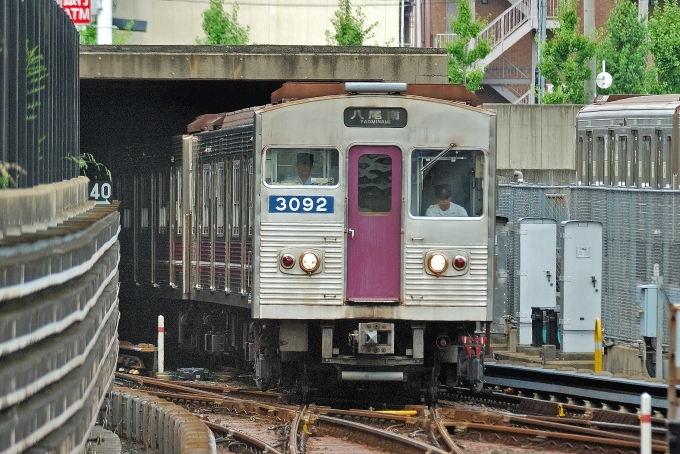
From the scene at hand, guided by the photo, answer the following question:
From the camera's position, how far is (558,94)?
40.6 metres

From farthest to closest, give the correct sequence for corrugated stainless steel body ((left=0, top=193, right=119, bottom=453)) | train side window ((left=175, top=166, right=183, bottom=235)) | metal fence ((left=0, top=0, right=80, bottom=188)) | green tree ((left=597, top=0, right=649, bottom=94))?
1. green tree ((left=597, top=0, right=649, bottom=94))
2. train side window ((left=175, top=166, right=183, bottom=235))
3. metal fence ((left=0, top=0, right=80, bottom=188))
4. corrugated stainless steel body ((left=0, top=193, right=119, bottom=453))

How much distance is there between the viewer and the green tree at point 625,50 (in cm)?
4356

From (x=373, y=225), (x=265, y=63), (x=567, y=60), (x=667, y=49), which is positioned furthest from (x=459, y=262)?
(x=667, y=49)

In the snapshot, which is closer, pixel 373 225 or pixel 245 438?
pixel 245 438

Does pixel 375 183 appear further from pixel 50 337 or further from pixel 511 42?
pixel 511 42

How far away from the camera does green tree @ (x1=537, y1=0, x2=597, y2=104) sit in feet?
131

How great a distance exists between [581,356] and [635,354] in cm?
89

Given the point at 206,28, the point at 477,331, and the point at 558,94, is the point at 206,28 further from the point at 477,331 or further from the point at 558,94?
the point at 477,331

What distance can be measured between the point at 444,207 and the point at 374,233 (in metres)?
0.76

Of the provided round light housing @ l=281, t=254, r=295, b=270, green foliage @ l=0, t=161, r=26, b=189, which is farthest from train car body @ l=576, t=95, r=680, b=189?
green foliage @ l=0, t=161, r=26, b=189

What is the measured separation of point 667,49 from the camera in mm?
40938

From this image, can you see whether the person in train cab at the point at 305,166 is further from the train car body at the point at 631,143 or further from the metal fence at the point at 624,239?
the train car body at the point at 631,143

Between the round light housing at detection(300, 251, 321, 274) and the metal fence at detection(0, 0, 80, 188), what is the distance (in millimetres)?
4252

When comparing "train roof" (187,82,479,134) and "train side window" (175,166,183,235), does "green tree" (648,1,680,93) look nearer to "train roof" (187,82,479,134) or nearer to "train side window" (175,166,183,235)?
"train side window" (175,166,183,235)
